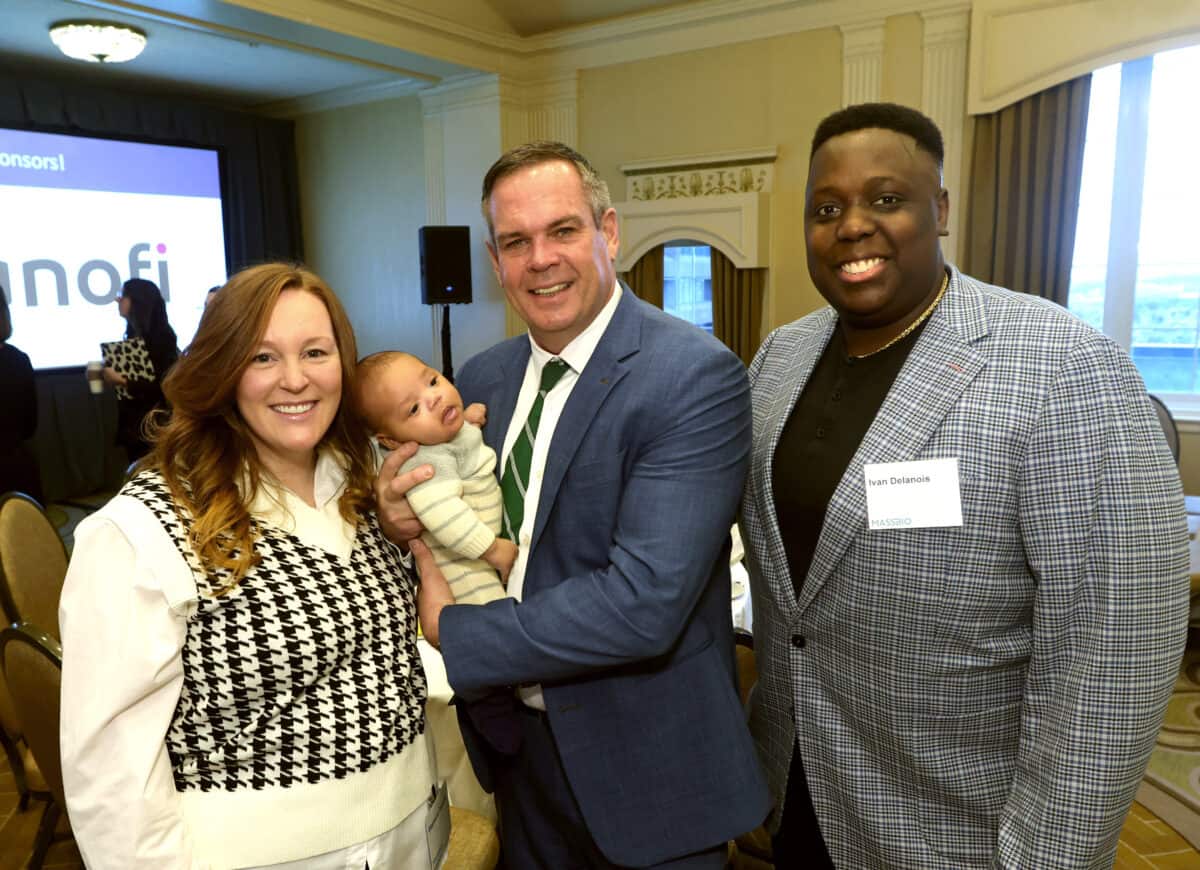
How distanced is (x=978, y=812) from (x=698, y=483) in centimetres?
67

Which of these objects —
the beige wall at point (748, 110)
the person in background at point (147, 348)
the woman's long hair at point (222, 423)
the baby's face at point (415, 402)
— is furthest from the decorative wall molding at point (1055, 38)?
the person in background at point (147, 348)

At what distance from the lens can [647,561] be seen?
1228mm

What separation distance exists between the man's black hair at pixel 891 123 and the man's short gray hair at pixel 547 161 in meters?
0.40

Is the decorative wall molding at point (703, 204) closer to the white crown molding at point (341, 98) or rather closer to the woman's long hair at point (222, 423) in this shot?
the white crown molding at point (341, 98)

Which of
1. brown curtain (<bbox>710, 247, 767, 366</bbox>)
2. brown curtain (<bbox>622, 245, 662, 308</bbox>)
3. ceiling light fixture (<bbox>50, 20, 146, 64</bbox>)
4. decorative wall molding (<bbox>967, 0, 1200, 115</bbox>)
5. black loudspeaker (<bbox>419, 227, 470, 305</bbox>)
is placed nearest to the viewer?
decorative wall molding (<bbox>967, 0, 1200, 115</bbox>)

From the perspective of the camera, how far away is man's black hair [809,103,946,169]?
4.34 feet

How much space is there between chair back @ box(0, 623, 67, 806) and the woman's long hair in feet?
2.57

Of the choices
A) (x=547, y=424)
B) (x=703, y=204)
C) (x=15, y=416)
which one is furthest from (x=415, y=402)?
(x=703, y=204)

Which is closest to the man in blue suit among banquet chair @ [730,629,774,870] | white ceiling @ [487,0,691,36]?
banquet chair @ [730,629,774,870]

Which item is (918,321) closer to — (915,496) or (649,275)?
(915,496)

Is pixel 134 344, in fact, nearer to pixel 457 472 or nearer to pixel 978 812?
pixel 457 472

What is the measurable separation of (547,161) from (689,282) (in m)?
5.21

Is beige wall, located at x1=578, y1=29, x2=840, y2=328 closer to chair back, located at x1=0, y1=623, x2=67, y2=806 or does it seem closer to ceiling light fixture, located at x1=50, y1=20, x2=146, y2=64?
ceiling light fixture, located at x1=50, y1=20, x2=146, y2=64

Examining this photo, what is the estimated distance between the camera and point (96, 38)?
585 cm
